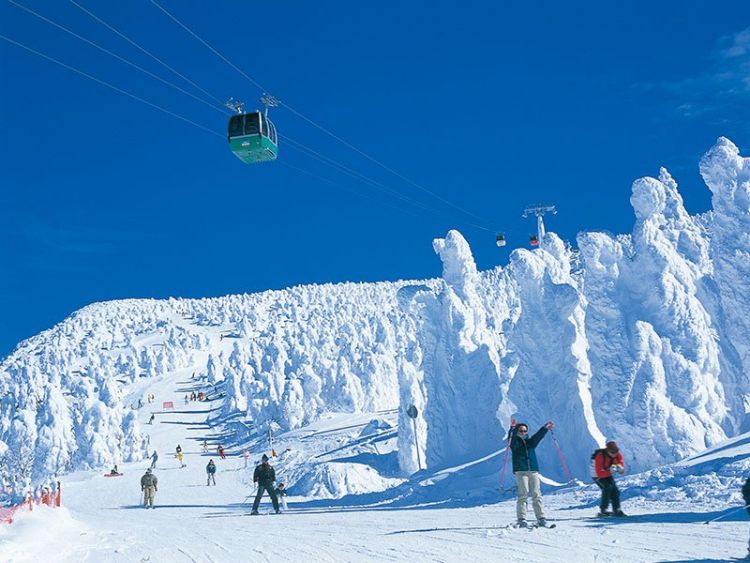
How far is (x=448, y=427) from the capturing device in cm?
3684

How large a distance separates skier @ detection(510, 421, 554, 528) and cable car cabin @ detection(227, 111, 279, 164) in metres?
12.6

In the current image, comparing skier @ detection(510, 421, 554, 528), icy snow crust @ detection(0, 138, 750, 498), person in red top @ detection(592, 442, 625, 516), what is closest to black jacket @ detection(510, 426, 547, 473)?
skier @ detection(510, 421, 554, 528)

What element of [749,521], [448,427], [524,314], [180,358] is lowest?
[749,521]

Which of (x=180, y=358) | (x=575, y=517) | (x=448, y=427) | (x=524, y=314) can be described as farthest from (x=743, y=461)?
(x=180, y=358)

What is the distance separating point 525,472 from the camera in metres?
11.2

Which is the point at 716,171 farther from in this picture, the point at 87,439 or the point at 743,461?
the point at 87,439

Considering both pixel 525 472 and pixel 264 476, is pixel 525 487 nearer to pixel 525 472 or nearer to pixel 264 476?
pixel 525 472

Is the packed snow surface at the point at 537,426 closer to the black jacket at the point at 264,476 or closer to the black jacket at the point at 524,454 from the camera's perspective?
the black jacket at the point at 524,454

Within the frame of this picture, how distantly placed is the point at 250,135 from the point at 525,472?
13240 mm

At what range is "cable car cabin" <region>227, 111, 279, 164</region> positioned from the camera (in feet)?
68.4

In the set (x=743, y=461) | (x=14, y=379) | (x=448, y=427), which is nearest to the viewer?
(x=743, y=461)

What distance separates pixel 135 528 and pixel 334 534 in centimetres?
612

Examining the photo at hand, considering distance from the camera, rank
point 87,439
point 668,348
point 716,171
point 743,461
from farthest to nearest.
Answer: point 87,439
point 716,171
point 668,348
point 743,461

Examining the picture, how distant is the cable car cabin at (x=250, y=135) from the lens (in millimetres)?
20859
